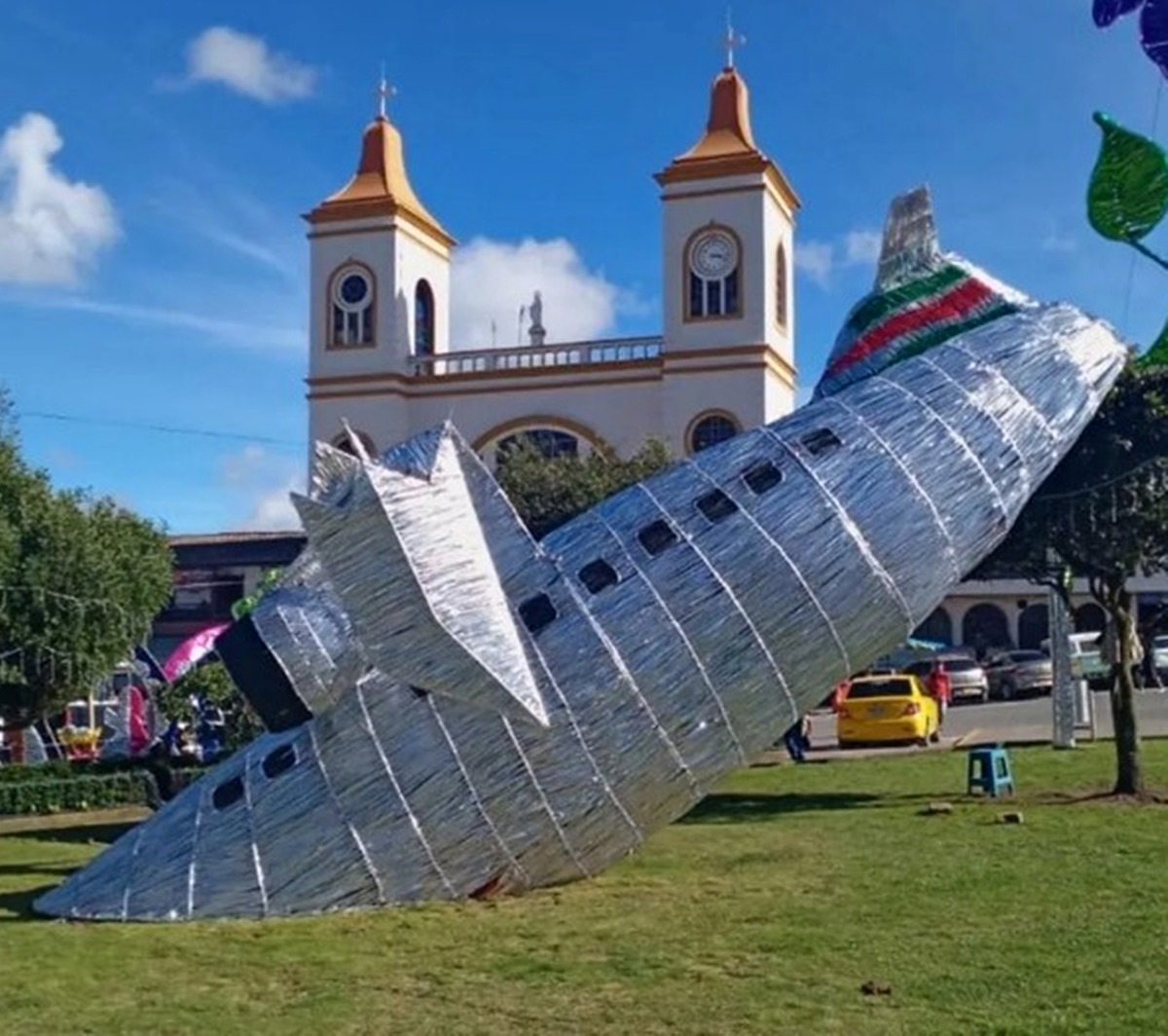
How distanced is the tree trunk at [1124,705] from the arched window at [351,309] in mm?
42357

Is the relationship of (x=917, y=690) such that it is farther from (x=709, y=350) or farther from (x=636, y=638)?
(x=709, y=350)

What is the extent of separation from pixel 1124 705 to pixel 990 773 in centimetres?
188

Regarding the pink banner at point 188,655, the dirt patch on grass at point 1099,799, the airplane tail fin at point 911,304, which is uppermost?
the airplane tail fin at point 911,304

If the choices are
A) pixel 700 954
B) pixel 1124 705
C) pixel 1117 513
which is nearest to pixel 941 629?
pixel 1124 705

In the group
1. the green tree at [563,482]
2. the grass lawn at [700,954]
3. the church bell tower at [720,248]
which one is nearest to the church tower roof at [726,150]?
the church bell tower at [720,248]

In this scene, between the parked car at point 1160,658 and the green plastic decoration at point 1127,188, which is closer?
the green plastic decoration at point 1127,188

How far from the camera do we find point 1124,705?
18516 millimetres

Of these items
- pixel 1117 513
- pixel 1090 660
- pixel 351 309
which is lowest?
pixel 1090 660

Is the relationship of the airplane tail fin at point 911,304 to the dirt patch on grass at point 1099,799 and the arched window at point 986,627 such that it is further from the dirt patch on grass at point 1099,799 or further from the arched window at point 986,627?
the arched window at point 986,627

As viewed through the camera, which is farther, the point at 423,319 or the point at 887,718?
the point at 423,319

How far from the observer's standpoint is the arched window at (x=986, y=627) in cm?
5911

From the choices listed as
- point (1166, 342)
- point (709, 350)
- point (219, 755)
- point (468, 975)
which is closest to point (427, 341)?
point (709, 350)

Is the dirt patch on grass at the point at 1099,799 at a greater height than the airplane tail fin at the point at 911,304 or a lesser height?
lesser

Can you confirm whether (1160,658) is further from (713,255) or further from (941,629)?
(713,255)
